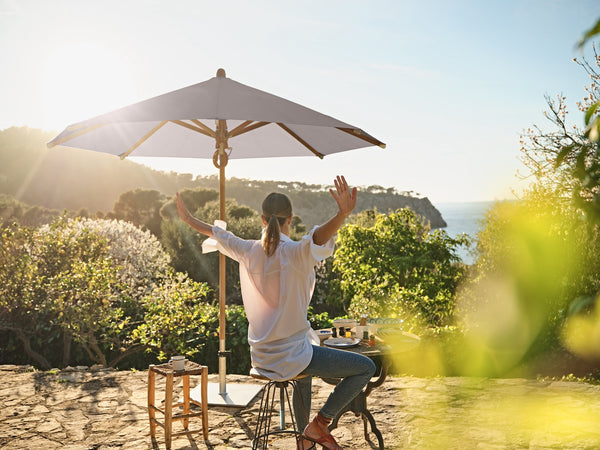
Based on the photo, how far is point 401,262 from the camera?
10312mm

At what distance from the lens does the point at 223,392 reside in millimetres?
5039

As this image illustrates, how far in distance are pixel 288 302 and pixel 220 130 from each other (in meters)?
2.12

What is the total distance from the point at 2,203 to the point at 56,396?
3506 centimetres

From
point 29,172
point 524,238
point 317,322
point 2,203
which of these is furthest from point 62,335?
point 29,172

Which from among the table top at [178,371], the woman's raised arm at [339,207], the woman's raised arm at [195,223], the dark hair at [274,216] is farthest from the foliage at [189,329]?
the woman's raised arm at [339,207]

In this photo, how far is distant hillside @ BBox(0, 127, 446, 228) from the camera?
47000 mm

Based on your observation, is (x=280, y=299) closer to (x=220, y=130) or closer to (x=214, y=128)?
(x=220, y=130)

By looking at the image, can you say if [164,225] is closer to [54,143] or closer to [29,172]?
[54,143]

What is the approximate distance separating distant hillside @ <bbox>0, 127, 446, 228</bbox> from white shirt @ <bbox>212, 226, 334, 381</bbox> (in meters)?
41.5

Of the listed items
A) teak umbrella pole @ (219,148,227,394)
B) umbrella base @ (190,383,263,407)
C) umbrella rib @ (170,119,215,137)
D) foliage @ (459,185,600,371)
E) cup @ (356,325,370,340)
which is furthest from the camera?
foliage @ (459,185,600,371)

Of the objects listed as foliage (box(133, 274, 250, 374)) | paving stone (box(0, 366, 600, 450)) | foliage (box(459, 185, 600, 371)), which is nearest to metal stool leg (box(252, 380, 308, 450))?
paving stone (box(0, 366, 600, 450))

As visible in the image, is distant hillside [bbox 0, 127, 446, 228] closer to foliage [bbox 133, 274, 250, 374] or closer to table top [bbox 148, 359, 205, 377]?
foliage [bbox 133, 274, 250, 374]

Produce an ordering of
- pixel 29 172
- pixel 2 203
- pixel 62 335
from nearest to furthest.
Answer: pixel 62 335 → pixel 2 203 → pixel 29 172

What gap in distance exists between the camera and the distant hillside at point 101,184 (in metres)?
47.0
